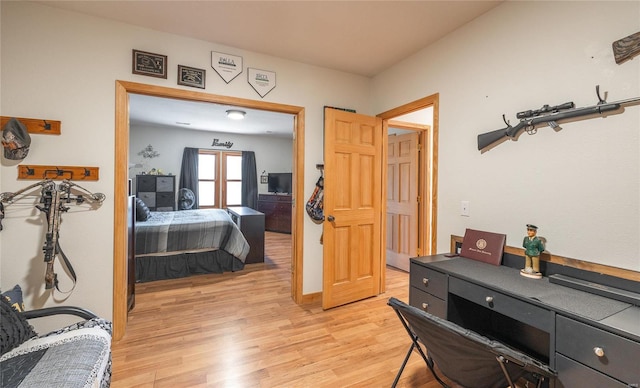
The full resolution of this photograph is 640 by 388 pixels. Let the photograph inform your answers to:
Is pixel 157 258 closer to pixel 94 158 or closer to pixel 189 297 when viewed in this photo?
pixel 189 297

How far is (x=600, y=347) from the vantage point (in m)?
1.04

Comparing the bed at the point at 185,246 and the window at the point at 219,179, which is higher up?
the window at the point at 219,179

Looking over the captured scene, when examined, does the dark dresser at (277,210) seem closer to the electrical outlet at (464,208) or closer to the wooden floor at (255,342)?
the wooden floor at (255,342)

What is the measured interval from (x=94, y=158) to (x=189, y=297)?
1774mm

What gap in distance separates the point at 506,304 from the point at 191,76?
280 cm

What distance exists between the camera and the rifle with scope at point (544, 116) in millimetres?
1417

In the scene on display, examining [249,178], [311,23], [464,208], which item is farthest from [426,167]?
[249,178]

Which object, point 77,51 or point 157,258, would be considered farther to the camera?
point 157,258

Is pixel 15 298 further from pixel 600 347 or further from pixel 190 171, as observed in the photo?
pixel 190 171

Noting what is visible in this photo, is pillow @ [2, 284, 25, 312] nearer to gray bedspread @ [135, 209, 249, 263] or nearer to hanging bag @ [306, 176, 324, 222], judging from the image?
gray bedspread @ [135, 209, 249, 263]

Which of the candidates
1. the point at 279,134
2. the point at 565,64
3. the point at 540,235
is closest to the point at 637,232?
the point at 540,235

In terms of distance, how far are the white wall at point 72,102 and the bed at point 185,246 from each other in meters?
1.47

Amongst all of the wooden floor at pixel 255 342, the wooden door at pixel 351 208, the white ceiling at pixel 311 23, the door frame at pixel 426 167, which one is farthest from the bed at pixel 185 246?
the white ceiling at pixel 311 23

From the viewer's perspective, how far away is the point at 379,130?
10.3 ft
